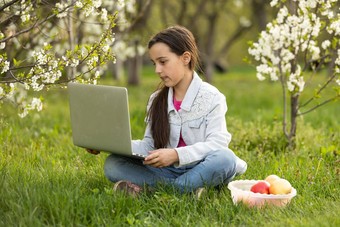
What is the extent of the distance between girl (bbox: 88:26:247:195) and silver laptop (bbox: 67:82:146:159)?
0.99ft

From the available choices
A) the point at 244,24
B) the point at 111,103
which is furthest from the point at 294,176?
the point at 244,24

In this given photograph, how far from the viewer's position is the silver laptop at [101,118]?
287 cm

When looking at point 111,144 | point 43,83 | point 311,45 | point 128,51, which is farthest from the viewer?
point 128,51

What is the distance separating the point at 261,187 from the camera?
10.1 ft

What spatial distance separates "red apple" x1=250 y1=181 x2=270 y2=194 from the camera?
3062mm

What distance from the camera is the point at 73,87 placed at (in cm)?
304

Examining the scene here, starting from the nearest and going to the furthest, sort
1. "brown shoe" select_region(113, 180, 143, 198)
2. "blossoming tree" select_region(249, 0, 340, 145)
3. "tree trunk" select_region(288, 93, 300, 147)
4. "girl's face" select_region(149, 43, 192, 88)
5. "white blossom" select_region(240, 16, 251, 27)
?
1. "brown shoe" select_region(113, 180, 143, 198)
2. "girl's face" select_region(149, 43, 192, 88)
3. "blossoming tree" select_region(249, 0, 340, 145)
4. "tree trunk" select_region(288, 93, 300, 147)
5. "white blossom" select_region(240, 16, 251, 27)

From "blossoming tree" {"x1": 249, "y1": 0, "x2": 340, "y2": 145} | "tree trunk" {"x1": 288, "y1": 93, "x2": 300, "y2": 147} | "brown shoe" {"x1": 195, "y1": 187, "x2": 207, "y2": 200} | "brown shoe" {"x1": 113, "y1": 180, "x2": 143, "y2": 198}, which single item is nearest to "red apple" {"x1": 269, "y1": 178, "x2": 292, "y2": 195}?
"brown shoe" {"x1": 195, "y1": 187, "x2": 207, "y2": 200}

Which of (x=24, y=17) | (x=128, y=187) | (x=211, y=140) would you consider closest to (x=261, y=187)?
(x=211, y=140)

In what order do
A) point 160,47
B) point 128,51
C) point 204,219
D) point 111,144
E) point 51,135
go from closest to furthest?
1. point 204,219
2. point 111,144
3. point 160,47
4. point 51,135
5. point 128,51

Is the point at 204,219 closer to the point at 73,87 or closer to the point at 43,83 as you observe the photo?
the point at 73,87

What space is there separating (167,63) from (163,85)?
33 centimetres

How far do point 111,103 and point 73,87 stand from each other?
0.31 m

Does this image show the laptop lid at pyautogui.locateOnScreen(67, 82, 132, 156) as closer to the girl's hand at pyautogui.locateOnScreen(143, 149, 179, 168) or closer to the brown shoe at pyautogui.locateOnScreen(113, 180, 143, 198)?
Answer: the girl's hand at pyautogui.locateOnScreen(143, 149, 179, 168)
